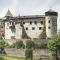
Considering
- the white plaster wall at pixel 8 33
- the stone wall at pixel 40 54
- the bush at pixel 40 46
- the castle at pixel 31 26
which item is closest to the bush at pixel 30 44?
the bush at pixel 40 46

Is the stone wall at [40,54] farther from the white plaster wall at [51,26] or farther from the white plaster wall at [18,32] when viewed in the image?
the white plaster wall at [18,32]

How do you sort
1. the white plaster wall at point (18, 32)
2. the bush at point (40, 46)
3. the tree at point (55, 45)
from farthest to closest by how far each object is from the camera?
the white plaster wall at point (18, 32) → the bush at point (40, 46) → the tree at point (55, 45)

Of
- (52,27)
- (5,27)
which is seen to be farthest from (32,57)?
(5,27)

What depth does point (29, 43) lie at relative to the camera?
294 feet

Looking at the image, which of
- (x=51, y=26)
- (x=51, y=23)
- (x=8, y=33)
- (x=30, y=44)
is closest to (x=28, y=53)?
(x=30, y=44)

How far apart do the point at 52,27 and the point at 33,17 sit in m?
6.90

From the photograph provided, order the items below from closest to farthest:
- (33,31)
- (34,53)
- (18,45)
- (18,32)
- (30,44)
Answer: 1. (34,53)
2. (30,44)
3. (18,45)
4. (33,31)
5. (18,32)

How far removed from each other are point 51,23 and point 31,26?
6827 millimetres

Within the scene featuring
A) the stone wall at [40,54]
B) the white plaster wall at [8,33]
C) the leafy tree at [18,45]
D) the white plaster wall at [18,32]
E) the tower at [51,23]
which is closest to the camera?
the stone wall at [40,54]

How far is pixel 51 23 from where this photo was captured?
3748 inches

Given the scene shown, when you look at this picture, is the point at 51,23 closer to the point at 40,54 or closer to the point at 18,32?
the point at 18,32

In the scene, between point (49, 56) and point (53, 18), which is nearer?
point (49, 56)

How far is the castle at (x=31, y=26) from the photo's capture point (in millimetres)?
95312

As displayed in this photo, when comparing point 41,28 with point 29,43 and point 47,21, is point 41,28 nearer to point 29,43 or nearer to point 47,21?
point 47,21
